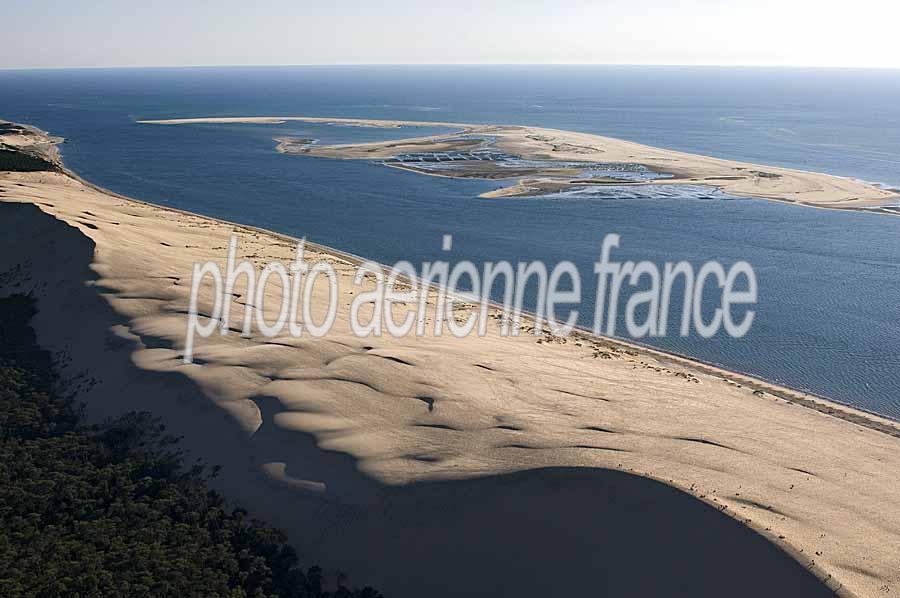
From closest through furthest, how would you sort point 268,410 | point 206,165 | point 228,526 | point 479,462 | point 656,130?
point 228,526
point 479,462
point 268,410
point 206,165
point 656,130

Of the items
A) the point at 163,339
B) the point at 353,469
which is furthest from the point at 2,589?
the point at 163,339

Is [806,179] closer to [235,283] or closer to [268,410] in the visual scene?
[235,283]

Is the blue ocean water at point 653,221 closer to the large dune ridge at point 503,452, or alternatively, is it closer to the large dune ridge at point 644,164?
the large dune ridge at point 644,164

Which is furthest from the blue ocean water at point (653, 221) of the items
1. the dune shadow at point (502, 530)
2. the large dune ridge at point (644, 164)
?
the dune shadow at point (502, 530)

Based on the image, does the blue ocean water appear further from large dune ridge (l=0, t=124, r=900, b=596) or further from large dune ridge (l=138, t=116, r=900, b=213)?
large dune ridge (l=0, t=124, r=900, b=596)

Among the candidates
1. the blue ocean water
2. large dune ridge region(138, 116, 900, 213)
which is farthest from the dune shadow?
large dune ridge region(138, 116, 900, 213)
